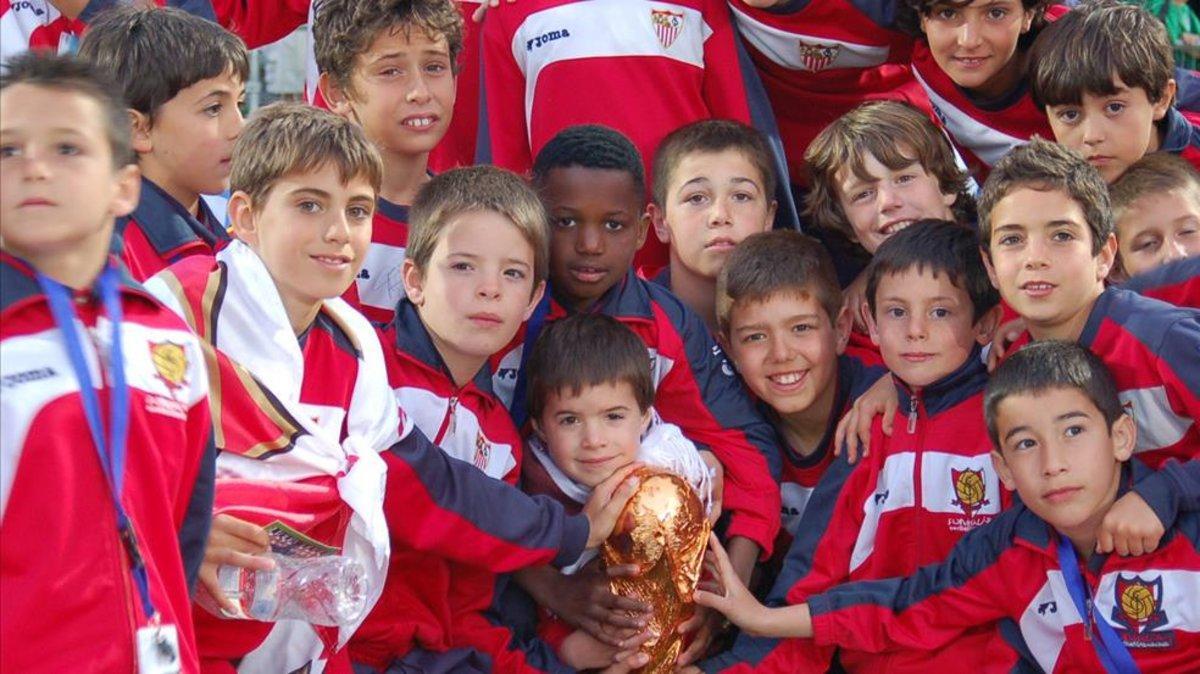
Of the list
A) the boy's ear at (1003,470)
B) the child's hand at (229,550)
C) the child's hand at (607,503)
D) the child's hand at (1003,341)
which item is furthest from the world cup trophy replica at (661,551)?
the child's hand at (229,550)

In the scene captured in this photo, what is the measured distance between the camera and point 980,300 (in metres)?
4.18

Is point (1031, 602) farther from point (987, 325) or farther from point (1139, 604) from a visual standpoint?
point (987, 325)

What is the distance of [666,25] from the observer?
490 cm

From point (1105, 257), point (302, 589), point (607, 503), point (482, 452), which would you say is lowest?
point (302, 589)

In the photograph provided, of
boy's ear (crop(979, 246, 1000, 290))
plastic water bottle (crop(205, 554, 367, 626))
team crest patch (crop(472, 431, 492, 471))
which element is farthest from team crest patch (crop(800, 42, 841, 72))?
plastic water bottle (crop(205, 554, 367, 626))

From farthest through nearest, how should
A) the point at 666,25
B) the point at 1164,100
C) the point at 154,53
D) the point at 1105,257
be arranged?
the point at 666,25 → the point at 1164,100 → the point at 1105,257 → the point at 154,53

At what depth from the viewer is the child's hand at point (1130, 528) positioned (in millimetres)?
3588

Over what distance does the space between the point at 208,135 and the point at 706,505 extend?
64.0 inches

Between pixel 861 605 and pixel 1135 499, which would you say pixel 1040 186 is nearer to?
pixel 1135 499

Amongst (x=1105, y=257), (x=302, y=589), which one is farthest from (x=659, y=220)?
(x=302, y=589)

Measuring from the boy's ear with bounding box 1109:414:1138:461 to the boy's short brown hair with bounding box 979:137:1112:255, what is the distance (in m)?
0.48

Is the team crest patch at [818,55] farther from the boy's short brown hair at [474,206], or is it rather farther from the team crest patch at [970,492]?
the team crest patch at [970,492]

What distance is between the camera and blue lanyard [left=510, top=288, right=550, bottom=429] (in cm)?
420

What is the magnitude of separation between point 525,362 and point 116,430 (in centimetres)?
178
